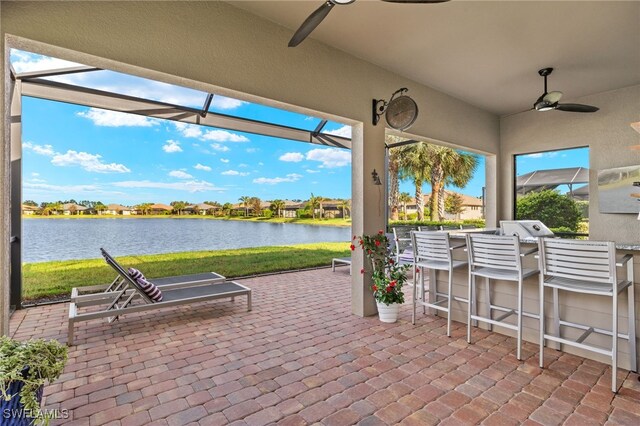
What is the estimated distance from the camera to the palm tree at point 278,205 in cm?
982

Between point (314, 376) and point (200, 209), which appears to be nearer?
point (314, 376)

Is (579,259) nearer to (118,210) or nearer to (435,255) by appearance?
(435,255)

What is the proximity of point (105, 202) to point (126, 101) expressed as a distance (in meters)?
3.67

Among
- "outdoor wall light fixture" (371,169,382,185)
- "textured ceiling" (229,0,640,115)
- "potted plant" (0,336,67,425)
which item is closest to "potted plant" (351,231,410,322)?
"outdoor wall light fixture" (371,169,382,185)

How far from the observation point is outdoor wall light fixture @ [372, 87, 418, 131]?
388 centimetres

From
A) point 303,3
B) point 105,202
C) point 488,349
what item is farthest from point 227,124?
point 488,349

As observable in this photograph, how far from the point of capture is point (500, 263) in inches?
118

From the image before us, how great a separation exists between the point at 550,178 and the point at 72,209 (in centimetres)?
953

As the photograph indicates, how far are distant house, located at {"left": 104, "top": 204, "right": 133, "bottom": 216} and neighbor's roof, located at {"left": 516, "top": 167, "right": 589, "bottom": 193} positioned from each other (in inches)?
337

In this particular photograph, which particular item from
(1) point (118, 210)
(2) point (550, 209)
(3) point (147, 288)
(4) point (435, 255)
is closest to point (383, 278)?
(4) point (435, 255)

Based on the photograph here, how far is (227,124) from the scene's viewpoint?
5.27 meters

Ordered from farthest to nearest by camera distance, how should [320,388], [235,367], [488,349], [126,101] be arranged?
[126,101] → [488,349] → [235,367] → [320,388]

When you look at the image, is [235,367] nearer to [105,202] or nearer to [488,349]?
[488,349]

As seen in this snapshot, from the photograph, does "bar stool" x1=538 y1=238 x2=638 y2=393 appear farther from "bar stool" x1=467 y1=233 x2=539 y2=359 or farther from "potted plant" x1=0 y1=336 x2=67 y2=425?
"potted plant" x1=0 y1=336 x2=67 y2=425
